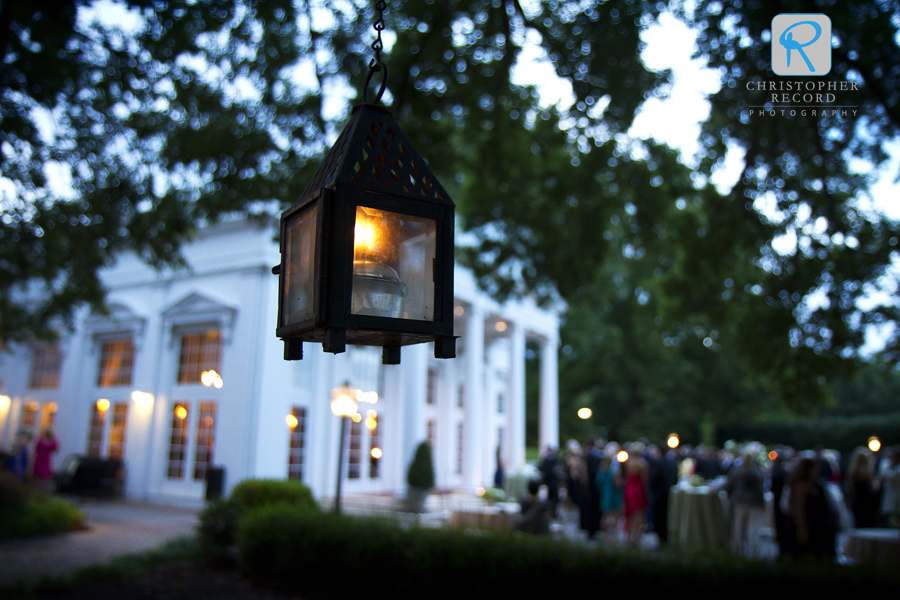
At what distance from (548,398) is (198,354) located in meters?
16.1

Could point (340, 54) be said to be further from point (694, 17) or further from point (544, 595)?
point (544, 595)

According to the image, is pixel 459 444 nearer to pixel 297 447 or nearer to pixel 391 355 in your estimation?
pixel 297 447

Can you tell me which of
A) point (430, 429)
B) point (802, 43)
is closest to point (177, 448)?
point (430, 429)

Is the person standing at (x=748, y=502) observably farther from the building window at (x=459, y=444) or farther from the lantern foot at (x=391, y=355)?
the building window at (x=459, y=444)

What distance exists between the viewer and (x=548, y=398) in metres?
29.0

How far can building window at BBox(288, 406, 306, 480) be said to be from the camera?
17625mm

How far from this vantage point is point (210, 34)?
8109 millimetres

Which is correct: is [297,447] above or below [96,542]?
above

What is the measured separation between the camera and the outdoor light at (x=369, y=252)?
5.63ft

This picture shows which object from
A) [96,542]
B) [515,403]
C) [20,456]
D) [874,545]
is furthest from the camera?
[515,403]

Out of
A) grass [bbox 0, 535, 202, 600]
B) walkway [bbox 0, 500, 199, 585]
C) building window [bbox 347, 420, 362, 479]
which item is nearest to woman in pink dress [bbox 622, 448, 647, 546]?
grass [bbox 0, 535, 202, 600]

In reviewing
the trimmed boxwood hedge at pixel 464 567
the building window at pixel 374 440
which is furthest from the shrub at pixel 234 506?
the building window at pixel 374 440

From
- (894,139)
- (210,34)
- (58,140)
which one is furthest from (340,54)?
(894,139)

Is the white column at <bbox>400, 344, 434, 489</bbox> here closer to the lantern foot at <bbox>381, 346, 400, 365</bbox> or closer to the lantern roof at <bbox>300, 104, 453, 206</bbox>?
the lantern foot at <bbox>381, 346, 400, 365</bbox>
